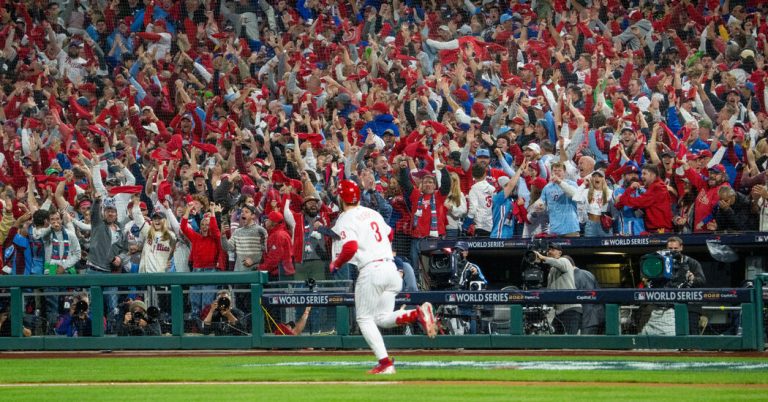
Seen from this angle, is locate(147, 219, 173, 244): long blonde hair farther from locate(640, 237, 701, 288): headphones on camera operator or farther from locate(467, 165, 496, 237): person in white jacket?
locate(640, 237, 701, 288): headphones on camera operator

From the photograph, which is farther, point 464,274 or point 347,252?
point 464,274

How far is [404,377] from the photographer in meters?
9.57

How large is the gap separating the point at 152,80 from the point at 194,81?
0.80 meters

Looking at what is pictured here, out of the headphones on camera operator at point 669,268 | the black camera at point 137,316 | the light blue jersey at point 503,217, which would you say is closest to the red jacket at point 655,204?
the headphones on camera operator at point 669,268

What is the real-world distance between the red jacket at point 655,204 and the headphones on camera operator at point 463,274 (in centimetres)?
189

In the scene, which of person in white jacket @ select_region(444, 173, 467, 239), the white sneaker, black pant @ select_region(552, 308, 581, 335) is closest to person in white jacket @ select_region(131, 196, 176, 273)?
person in white jacket @ select_region(444, 173, 467, 239)

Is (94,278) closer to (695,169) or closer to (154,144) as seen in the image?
(154,144)

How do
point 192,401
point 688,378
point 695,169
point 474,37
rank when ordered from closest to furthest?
point 192,401 < point 688,378 < point 695,169 < point 474,37

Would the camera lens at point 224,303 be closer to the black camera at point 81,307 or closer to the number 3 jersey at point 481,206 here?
the black camera at point 81,307

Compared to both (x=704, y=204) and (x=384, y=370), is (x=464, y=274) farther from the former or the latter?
(x=384, y=370)

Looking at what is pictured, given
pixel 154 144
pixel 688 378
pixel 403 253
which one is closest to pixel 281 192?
pixel 403 253

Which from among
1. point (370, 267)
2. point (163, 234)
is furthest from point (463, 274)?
point (163, 234)

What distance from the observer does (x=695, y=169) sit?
45.7 ft

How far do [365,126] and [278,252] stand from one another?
11.4 ft
